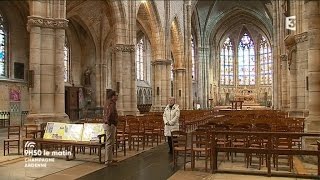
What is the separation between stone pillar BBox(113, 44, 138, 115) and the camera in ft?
73.5

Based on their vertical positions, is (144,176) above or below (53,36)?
below

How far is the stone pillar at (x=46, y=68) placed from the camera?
13.5 meters

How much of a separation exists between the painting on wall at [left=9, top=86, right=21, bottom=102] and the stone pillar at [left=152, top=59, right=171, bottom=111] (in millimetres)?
11294

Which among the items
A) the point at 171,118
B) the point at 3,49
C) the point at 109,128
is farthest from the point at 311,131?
the point at 3,49

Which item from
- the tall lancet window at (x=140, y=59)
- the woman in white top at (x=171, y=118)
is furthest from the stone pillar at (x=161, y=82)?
the woman in white top at (x=171, y=118)

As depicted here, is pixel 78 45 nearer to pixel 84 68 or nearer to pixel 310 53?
pixel 84 68

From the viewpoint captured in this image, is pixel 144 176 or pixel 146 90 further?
pixel 146 90

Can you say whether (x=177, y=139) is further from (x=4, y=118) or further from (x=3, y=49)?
(x=3, y=49)

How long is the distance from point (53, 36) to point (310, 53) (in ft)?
32.3

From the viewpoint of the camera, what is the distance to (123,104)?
74.2ft

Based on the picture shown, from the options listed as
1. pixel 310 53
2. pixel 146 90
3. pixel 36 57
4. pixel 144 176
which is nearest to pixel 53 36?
pixel 36 57

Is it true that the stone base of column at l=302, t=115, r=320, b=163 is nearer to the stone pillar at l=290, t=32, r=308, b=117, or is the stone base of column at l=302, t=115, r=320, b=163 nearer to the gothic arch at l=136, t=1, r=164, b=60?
the stone pillar at l=290, t=32, r=308, b=117

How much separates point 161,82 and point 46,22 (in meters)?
17.8

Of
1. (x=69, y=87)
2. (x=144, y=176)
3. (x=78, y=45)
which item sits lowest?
(x=144, y=176)
